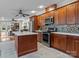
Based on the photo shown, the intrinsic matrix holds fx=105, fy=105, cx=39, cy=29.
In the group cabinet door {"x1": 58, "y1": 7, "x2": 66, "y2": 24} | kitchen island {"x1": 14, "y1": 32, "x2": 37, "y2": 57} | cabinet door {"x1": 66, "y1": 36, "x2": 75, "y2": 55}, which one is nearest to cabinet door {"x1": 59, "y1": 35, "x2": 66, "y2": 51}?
cabinet door {"x1": 66, "y1": 36, "x2": 75, "y2": 55}

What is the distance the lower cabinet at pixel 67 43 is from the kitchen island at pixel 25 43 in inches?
47.7

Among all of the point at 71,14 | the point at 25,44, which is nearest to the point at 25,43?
the point at 25,44

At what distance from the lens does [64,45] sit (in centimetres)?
481

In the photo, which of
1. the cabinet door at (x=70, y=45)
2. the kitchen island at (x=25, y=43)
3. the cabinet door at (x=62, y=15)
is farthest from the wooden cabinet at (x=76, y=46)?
the kitchen island at (x=25, y=43)

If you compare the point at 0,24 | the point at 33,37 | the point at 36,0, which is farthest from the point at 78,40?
the point at 0,24

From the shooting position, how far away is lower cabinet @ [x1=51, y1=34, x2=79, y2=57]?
4.05 m

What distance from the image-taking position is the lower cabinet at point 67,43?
4.05 meters

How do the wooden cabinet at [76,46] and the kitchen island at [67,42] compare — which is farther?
the kitchen island at [67,42]

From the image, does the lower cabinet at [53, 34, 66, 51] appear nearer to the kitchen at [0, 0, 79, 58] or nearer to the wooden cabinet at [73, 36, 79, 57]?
the kitchen at [0, 0, 79, 58]

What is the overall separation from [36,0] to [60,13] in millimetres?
1851

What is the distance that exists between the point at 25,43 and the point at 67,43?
6.05 ft

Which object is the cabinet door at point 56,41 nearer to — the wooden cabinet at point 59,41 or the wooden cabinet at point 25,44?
the wooden cabinet at point 59,41

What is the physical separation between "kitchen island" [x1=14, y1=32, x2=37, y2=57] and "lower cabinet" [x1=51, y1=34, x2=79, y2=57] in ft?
3.98

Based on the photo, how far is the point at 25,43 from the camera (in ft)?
15.2
